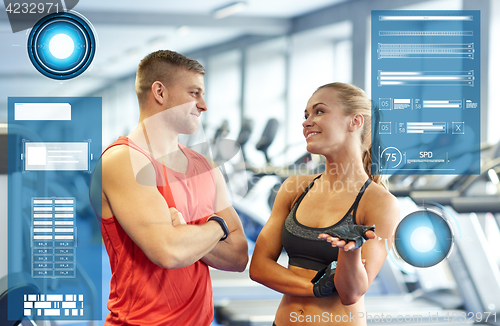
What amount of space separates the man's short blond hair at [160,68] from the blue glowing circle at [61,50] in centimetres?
18

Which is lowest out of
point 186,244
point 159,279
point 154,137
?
point 159,279

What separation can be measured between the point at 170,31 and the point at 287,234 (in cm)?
82

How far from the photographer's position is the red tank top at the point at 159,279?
3.73ft

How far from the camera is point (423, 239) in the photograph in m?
1.31

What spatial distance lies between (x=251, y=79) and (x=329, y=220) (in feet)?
3.15

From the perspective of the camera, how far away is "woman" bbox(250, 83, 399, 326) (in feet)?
3.71

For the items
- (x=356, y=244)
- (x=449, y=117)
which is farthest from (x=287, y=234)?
(x=449, y=117)

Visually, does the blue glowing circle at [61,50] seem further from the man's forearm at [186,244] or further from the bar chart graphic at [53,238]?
the man's forearm at [186,244]

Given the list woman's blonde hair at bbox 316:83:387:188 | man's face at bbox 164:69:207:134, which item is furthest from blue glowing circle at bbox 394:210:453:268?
man's face at bbox 164:69:207:134

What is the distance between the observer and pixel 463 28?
1.31 metres

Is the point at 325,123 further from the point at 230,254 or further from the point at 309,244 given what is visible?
the point at 230,254

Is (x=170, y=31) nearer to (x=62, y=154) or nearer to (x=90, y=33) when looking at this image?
(x=90, y=33)
